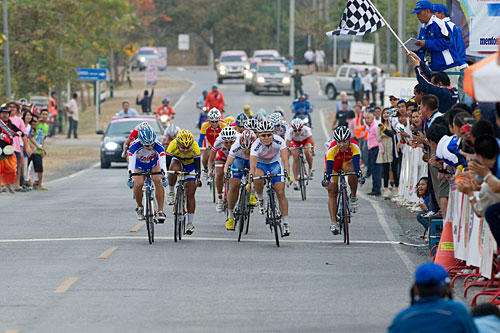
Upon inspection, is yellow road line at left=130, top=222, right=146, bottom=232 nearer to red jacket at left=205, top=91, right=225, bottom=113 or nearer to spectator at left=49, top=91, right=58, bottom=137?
red jacket at left=205, top=91, right=225, bottom=113

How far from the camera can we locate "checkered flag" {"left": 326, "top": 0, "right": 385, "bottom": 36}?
780 inches

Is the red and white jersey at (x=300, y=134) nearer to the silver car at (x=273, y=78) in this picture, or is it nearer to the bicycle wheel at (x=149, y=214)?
the bicycle wheel at (x=149, y=214)

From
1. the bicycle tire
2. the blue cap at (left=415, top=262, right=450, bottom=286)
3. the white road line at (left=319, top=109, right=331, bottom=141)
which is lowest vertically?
the white road line at (left=319, top=109, right=331, bottom=141)

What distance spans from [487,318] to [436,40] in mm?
10032

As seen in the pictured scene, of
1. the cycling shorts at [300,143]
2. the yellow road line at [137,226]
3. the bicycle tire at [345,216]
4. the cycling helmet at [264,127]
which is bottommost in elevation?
the yellow road line at [137,226]

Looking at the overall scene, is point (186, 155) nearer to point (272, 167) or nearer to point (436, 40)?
point (272, 167)

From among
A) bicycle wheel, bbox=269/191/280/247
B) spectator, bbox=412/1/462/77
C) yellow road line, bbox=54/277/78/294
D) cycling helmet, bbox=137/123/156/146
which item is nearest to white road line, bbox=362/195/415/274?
bicycle wheel, bbox=269/191/280/247

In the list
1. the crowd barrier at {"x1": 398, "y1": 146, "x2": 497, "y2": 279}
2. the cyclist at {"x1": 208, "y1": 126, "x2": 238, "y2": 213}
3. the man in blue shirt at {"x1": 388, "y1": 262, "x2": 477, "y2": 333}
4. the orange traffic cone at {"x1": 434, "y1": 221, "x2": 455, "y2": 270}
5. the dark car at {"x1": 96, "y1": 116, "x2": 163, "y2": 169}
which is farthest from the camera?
the dark car at {"x1": 96, "y1": 116, "x2": 163, "y2": 169}

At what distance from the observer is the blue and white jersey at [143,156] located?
17016 millimetres

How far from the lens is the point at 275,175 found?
1675cm

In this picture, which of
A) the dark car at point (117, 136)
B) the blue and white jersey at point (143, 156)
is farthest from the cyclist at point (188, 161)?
the dark car at point (117, 136)

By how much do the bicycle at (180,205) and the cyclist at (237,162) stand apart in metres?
0.81

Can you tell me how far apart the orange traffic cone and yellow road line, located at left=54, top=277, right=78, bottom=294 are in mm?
4504

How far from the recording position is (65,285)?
12883mm
